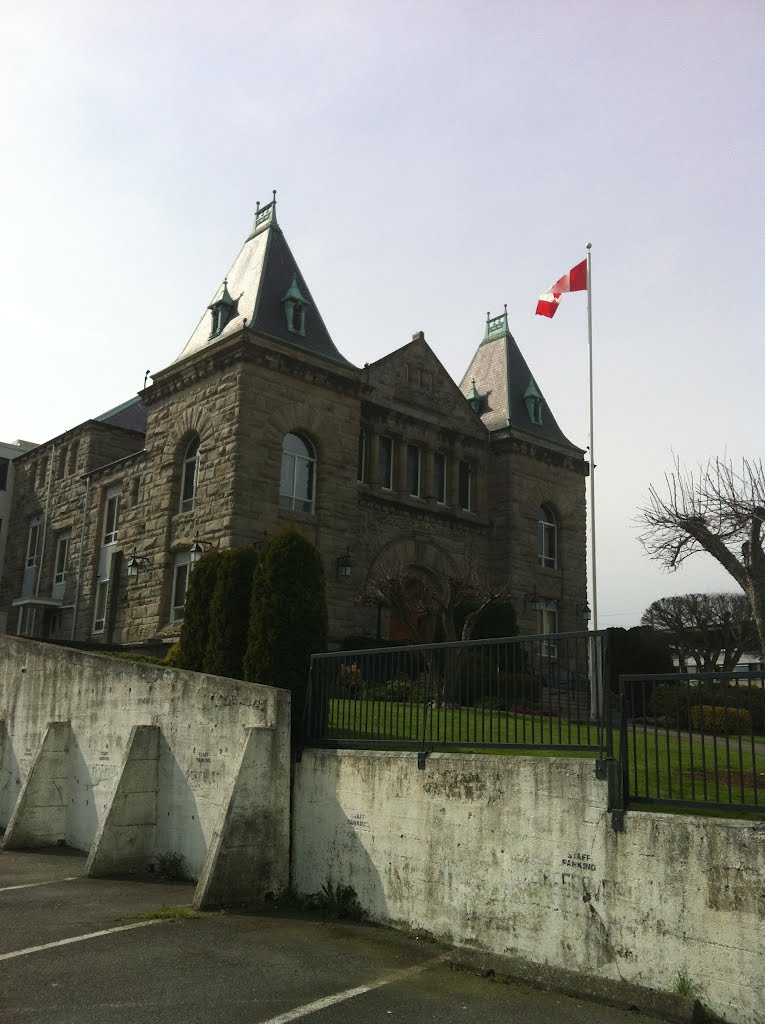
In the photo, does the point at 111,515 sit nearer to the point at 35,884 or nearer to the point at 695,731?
Answer: the point at 35,884

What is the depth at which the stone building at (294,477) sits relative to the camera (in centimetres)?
2562

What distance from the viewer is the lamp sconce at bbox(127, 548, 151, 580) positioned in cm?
2683

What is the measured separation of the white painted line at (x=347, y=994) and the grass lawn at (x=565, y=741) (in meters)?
2.26

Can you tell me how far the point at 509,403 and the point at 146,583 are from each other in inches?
575

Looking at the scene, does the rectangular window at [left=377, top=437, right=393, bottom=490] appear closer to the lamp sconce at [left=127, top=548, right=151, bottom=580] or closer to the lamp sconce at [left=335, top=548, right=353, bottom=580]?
the lamp sconce at [left=335, top=548, right=353, bottom=580]

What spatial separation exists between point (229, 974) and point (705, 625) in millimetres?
41572

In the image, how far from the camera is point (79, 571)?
104ft

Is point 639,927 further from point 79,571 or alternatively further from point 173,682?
point 79,571

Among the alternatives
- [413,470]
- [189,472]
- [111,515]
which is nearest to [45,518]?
[111,515]

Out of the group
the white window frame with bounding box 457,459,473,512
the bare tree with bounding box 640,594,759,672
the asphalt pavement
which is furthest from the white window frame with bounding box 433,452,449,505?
the asphalt pavement

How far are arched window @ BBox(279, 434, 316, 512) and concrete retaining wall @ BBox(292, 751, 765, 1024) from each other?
14.7 m

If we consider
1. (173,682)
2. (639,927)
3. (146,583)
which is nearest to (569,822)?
(639,927)

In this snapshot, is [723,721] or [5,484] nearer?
[723,721]

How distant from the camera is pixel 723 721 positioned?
855cm
